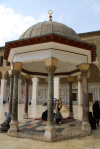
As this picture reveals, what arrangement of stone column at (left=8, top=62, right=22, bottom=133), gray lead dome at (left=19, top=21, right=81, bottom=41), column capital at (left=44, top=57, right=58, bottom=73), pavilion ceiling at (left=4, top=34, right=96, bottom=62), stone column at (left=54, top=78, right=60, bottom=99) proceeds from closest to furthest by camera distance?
pavilion ceiling at (left=4, top=34, right=96, bottom=62) → column capital at (left=44, top=57, right=58, bottom=73) → stone column at (left=8, top=62, right=22, bottom=133) → gray lead dome at (left=19, top=21, right=81, bottom=41) → stone column at (left=54, top=78, right=60, bottom=99)

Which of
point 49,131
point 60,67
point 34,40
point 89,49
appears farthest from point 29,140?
point 60,67

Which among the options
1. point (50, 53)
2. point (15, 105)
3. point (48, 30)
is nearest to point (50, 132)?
point (15, 105)

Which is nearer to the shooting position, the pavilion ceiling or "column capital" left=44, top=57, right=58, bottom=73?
the pavilion ceiling

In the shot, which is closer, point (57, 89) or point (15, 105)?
point (15, 105)

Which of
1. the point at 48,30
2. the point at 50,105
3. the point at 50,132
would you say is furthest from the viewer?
the point at 48,30

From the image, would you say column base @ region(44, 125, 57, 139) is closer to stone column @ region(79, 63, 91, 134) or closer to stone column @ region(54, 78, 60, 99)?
stone column @ region(79, 63, 91, 134)

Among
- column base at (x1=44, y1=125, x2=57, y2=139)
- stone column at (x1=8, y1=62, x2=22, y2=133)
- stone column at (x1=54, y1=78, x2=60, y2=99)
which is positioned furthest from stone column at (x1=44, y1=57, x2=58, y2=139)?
stone column at (x1=54, y1=78, x2=60, y2=99)

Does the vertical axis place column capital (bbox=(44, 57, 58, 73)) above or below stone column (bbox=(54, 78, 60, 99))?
above

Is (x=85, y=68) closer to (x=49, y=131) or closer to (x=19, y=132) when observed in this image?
(x=49, y=131)

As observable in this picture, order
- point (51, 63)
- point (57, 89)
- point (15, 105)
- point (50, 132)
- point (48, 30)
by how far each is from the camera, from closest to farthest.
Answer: point (50, 132)
point (51, 63)
point (15, 105)
point (48, 30)
point (57, 89)

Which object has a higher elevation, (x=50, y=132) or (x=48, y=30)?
(x=48, y=30)

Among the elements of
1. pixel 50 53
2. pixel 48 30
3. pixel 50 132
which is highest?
pixel 48 30

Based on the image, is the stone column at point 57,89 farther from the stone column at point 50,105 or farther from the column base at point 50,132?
the column base at point 50,132

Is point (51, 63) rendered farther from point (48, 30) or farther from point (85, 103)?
point (85, 103)
